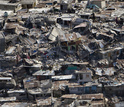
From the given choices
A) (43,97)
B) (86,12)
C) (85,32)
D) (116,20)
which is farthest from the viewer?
(86,12)

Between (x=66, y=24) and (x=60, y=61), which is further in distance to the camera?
(x=66, y=24)

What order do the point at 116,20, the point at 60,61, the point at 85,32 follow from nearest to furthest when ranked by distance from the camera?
the point at 60,61 < the point at 85,32 < the point at 116,20

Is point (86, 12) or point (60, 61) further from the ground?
point (86, 12)

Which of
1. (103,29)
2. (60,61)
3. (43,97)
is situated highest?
(103,29)

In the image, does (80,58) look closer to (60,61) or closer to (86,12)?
(60,61)

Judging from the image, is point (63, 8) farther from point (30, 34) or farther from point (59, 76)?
point (59, 76)

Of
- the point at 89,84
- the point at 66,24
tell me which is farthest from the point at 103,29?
the point at 89,84

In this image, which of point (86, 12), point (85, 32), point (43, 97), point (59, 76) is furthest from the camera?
point (86, 12)

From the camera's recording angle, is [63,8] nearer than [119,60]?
No

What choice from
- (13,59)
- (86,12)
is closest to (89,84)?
(13,59)
